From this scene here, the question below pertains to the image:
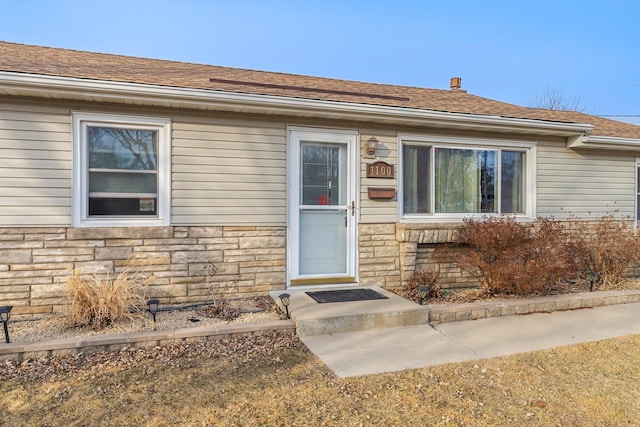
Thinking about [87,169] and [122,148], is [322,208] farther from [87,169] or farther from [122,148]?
[87,169]

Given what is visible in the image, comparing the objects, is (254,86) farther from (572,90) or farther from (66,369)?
(572,90)

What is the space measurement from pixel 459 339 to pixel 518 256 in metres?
1.74

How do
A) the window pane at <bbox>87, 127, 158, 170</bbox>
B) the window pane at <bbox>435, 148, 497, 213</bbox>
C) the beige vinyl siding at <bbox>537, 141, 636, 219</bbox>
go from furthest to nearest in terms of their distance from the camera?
the beige vinyl siding at <bbox>537, 141, 636, 219</bbox>
the window pane at <bbox>435, 148, 497, 213</bbox>
the window pane at <bbox>87, 127, 158, 170</bbox>

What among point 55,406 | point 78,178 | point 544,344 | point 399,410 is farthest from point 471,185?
point 55,406

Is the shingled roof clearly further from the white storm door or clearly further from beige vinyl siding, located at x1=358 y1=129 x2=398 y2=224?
the white storm door

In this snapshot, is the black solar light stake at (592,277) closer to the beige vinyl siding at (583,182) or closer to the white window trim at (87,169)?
the beige vinyl siding at (583,182)

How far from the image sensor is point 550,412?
2.58 metres

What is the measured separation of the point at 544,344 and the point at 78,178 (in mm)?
5002

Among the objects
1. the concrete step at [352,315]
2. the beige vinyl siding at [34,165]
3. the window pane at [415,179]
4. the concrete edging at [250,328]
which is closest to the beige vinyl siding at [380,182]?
the window pane at [415,179]

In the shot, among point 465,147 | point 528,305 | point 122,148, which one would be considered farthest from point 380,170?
point 122,148

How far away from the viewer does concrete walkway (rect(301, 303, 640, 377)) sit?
11.1 feet

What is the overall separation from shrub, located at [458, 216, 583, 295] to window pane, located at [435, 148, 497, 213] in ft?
2.21

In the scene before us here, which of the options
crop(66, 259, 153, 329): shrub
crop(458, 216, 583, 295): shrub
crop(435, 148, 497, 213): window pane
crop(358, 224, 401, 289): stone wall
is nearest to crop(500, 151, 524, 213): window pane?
crop(435, 148, 497, 213): window pane

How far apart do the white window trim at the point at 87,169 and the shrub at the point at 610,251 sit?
563cm
